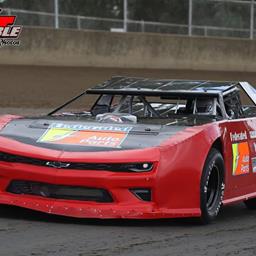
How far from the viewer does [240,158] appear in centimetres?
709

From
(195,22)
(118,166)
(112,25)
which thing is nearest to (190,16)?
(195,22)

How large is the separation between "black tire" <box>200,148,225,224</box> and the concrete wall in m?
18.1

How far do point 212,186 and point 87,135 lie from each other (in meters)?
1.26

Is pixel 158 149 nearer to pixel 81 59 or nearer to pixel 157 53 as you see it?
pixel 81 59

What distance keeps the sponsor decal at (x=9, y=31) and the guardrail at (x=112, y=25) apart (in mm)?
368

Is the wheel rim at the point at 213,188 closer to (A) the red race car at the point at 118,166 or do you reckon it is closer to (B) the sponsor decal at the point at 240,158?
(A) the red race car at the point at 118,166

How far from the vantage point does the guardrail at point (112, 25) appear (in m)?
25.8

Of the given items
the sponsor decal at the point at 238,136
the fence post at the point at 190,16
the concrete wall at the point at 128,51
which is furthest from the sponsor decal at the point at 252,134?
the fence post at the point at 190,16

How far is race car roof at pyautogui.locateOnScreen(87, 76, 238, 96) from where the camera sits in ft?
24.8

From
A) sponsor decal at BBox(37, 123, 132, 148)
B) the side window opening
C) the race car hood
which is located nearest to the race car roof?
the side window opening

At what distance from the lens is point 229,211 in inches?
Result: 301

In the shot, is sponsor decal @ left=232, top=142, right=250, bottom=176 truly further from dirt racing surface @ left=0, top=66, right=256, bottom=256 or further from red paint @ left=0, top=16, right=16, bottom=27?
red paint @ left=0, top=16, right=16, bottom=27

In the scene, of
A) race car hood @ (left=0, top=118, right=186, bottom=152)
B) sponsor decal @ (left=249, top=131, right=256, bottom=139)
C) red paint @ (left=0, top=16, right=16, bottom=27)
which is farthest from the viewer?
red paint @ (left=0, top=16, right=16, bottom=27)

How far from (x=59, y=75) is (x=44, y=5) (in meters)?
4.76
